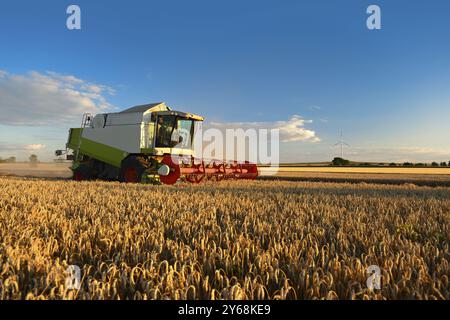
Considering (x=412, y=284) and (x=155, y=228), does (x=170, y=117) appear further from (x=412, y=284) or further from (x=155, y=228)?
(x=412, y=284)

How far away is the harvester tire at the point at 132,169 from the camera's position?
561 inches

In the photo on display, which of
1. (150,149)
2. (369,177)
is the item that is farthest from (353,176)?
(150,149)

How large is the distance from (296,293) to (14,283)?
5.96 feet

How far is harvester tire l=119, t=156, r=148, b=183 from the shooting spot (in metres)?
14.2

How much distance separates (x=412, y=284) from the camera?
2.27 meters

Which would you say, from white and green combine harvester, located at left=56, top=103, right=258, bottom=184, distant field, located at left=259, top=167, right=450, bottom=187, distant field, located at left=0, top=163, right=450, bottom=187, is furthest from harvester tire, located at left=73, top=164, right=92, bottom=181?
distant field, located at left=259, top=167, right=450, bottom=187

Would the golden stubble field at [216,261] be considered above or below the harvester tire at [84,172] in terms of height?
below

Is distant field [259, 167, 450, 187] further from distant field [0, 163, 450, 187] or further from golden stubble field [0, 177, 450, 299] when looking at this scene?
golden stubble field [0, 177, 450, 299]

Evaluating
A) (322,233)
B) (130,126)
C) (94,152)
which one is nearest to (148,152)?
(130,126)

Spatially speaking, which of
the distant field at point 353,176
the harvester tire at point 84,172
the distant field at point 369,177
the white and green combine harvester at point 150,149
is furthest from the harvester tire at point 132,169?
the distant field at point 369,177

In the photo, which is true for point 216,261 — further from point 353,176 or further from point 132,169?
point 353,176

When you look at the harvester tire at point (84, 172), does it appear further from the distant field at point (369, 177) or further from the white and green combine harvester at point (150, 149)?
the distant field at point (369, 177)

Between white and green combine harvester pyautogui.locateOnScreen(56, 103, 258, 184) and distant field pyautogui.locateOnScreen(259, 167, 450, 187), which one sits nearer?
white and green combine harvester pyautogui.locateOnScreen(56, 103, 258, 184)

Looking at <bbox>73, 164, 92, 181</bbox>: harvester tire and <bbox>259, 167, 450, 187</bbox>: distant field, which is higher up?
<bbox>73, 164, 92, 181</bbox>: harvester tire
